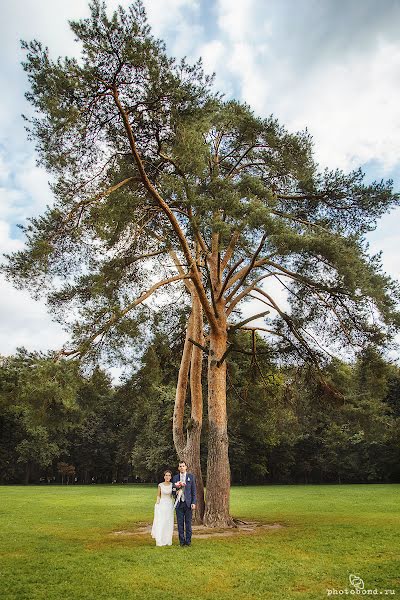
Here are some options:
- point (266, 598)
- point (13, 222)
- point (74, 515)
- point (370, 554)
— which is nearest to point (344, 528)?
point (370, 554)

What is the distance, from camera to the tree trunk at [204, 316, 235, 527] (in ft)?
41.9

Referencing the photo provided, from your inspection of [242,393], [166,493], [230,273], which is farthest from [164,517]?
[242,393]

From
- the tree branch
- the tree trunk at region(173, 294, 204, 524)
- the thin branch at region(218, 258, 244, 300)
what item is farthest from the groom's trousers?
the thin branch at region(218, 258, 244, 300)

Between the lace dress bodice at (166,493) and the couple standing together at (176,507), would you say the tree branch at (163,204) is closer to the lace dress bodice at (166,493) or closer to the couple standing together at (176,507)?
the couple standing together at (176,507)

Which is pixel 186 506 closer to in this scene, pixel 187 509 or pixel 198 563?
pixel 187 509

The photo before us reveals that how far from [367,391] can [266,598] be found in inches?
371

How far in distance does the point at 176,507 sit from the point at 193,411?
187 inches

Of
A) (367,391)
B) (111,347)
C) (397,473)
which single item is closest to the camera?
(111,347)

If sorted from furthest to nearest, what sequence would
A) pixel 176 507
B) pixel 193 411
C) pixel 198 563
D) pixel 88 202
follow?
pixel 193 411 → pixel 88 202 → pixel 176 507 → pixel 198 563

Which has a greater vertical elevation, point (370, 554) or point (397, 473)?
point (397, 473)

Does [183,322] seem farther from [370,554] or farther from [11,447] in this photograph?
[11,447]

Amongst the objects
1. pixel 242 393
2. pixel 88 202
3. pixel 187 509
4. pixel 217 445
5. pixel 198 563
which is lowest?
pixel 198 563

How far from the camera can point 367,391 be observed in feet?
47.6

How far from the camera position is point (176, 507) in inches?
384
